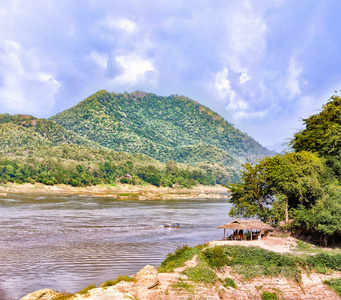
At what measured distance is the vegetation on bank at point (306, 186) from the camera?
35.2 m

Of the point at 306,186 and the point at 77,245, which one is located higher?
the point at 306,186

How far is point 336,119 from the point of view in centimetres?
4784

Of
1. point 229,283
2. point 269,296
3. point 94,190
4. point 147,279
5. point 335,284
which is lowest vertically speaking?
point 269,296

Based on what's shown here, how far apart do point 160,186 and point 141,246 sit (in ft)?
462

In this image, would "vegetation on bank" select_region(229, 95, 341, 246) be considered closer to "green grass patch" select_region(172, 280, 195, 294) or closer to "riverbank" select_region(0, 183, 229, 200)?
"green grass patch" select_region(172, 280, 195, 294)

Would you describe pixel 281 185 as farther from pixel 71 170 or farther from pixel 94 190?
pixel 71 170

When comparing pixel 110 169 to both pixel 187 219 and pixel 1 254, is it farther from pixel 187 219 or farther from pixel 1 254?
pixel 1 254

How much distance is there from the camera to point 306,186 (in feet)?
130

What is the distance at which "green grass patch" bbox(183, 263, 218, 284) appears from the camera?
2417cm

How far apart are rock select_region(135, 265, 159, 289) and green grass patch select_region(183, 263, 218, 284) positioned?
333cm

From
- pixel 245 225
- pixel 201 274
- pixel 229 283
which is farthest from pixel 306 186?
pixel 201 274

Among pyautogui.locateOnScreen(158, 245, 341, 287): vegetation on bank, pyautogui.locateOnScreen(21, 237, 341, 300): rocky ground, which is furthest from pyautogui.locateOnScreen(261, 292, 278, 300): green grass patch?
pyautogui.locateOnScreen(158, 245, 341, 287): vegetation on bank

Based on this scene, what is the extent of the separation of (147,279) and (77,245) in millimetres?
19983

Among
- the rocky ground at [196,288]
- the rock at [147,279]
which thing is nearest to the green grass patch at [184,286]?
the rocky ground at [196,288]
